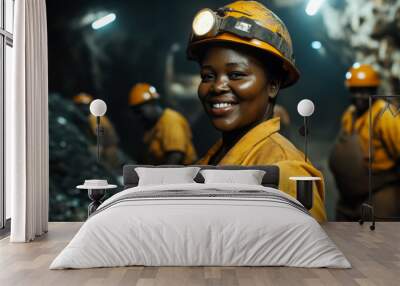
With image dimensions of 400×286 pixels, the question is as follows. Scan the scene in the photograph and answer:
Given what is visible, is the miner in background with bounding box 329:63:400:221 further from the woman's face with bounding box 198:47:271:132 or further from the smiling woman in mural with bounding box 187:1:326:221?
the woman's face with bounding box 198:47:271:132

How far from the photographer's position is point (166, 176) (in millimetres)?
6582

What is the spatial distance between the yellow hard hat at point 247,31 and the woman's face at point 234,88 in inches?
6.6

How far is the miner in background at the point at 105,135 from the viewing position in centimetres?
743

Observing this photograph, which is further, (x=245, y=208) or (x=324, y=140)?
(x=324, y=140)

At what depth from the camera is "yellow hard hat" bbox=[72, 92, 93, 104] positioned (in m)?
7.46

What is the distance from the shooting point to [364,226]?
7.11 m

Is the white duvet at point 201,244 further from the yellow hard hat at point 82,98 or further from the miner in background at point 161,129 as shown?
the yellow hard hat at point 82,98

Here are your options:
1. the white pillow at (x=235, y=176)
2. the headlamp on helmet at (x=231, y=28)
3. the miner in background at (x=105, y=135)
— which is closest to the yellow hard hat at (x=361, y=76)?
the headlamp on helmet at (x=231, y=28)

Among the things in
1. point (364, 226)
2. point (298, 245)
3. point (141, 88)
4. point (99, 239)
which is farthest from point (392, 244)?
point (141, 88)

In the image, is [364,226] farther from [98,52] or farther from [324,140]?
[98,52]

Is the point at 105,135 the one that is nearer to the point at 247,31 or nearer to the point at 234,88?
the point at 234,88

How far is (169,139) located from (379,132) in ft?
8.85

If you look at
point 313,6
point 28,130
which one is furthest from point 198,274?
point 313,6

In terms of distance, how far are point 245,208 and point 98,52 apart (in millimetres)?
3738
